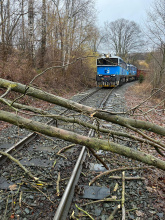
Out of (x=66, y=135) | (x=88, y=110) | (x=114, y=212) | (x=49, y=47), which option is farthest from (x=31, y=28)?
(x=114, y=212)

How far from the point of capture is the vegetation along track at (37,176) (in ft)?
8.75

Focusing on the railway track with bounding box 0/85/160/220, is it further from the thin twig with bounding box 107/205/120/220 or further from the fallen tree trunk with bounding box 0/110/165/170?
the fallen tree trunk with bounding box 0/110/165/170

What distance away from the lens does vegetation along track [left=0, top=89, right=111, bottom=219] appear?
105 inches

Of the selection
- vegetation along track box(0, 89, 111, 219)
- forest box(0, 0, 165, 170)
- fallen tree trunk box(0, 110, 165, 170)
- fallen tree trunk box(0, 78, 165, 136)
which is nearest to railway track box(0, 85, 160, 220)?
vegetation along track box(0, 89, 111, 219)

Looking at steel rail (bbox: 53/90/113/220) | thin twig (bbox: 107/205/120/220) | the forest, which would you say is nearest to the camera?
steel rail (bbox: 53/90/113/220)

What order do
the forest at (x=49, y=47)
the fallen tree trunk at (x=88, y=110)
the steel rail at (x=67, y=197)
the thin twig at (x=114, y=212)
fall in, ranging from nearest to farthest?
the steel rail at (x=67, y=197)
the thin twig at (x=114, y=212)
the fallen tree trunk at (x=88, y=110)
the forest at (x=49, y=47)

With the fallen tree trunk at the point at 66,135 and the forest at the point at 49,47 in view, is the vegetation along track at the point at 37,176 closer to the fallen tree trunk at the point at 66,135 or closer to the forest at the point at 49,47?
the fallen tree trunk at the point at 66,135

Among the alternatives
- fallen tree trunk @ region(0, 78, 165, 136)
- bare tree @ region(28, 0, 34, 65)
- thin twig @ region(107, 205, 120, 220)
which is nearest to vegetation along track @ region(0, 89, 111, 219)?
fallen tree trunk @ region(0, 78, 165, 136)

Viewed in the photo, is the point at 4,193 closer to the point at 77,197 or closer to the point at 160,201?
the point at 77,197

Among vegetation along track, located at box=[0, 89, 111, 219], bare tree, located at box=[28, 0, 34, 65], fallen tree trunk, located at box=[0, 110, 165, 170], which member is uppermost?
bare tree, located at box=[28, 0, 34, 65]

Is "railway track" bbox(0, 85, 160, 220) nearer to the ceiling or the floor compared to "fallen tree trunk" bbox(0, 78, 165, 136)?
nearer to the floor

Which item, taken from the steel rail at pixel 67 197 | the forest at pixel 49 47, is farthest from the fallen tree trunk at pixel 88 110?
the forest at pixel 49 47

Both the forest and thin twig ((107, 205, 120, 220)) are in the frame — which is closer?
thin twig ((107, 205, 120, 220))

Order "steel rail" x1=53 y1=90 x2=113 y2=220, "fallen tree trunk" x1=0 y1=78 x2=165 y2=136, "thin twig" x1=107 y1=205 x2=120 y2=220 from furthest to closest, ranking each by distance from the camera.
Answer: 1. "fallen tree trunk" x1=0 y1=78 x2=165 y2=136
2. "thin twig" x1=107 y1=205 x2=120 y2=220
3. "steel rail" x1=53 y1=90 x2=113 y2=220
